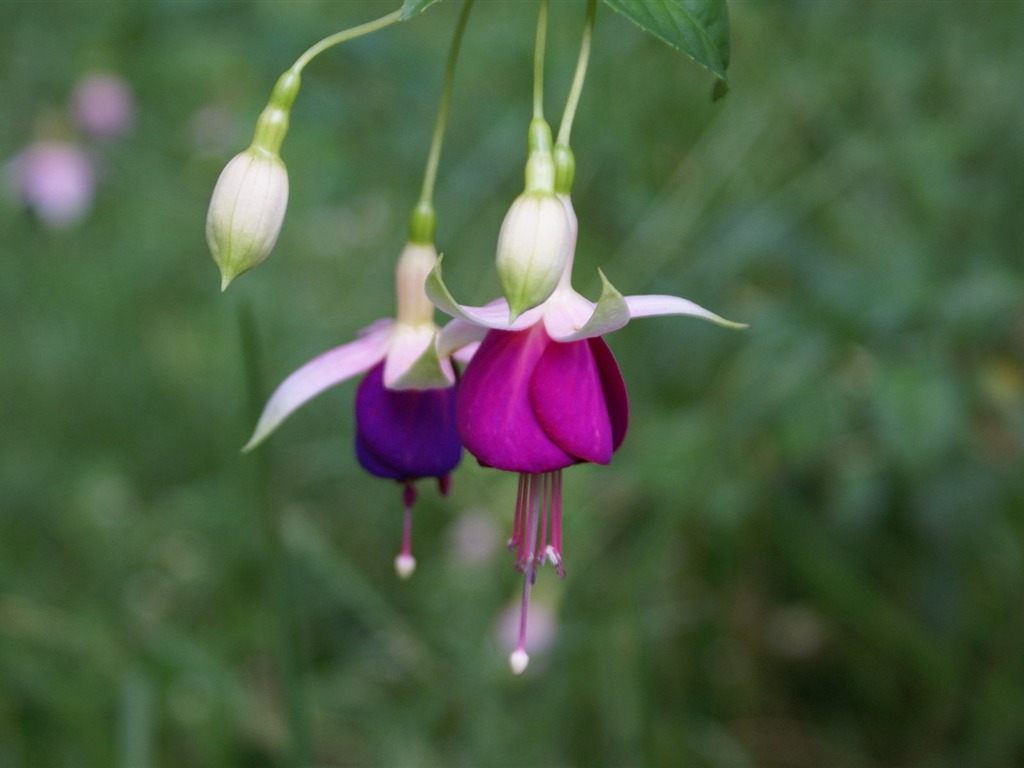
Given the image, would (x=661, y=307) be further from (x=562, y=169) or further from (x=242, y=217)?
(x=242, y=217)

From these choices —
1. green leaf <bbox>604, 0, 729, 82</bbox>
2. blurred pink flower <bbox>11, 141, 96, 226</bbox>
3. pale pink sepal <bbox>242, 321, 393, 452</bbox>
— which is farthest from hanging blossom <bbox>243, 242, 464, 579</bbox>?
blurred pink flower <bbox>11, 141, 96, 226</bbox>

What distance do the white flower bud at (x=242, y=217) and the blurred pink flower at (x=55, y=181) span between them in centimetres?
209

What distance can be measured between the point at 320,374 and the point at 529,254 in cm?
21

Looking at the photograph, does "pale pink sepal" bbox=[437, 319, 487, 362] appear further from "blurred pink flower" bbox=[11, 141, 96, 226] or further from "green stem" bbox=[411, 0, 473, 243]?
"blurred pink flower" bbox=[11, 141, 96, 226]

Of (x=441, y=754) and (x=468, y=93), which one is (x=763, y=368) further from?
(x=468, y=93)

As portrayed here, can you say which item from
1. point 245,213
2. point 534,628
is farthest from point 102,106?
point 245,213

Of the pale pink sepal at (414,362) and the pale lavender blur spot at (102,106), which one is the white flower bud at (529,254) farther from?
the pale lavender blur spot at (102,106)

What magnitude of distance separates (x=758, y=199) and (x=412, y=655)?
1.03 meters

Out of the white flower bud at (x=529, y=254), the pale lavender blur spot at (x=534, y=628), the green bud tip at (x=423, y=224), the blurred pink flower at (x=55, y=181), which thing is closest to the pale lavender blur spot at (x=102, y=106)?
the blurred pink flower at (x=55, y=181)

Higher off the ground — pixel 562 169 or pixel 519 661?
pixel 562 169

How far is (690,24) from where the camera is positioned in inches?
27.4

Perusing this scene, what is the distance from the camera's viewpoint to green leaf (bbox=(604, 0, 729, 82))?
0.66 meters

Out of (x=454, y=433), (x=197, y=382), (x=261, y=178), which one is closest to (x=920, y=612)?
(x=454, y=433)

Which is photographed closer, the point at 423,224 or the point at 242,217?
the point at 242,217
